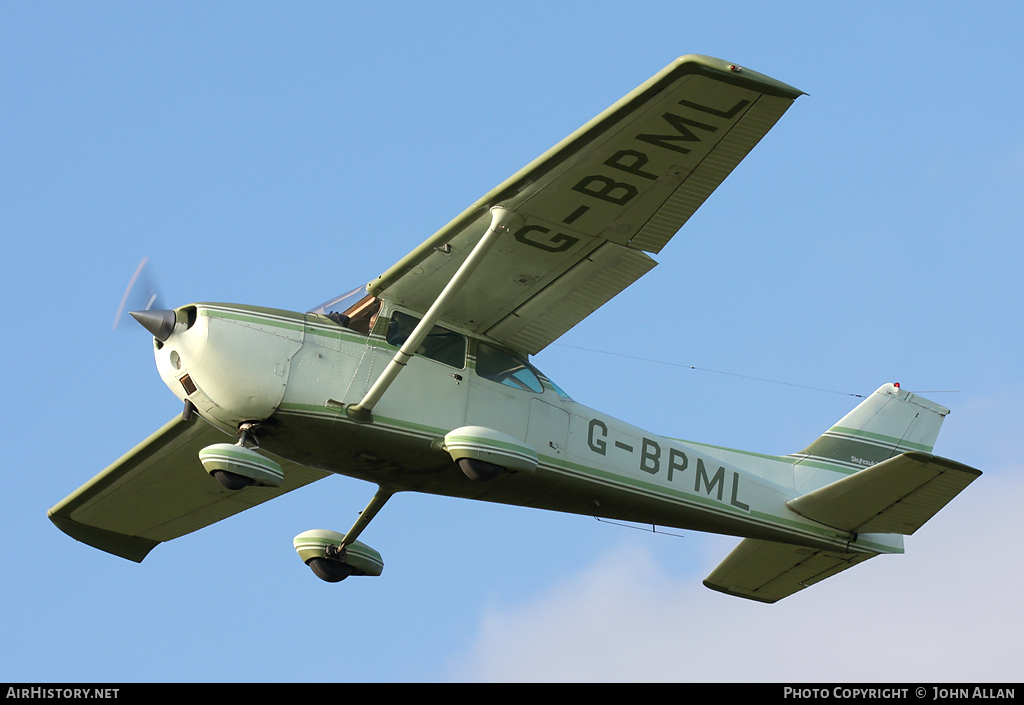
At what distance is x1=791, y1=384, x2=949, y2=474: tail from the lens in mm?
15484

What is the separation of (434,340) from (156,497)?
4.70m

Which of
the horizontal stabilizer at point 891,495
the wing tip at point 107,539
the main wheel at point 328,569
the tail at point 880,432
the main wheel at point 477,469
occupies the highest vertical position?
the tail at point 880,432

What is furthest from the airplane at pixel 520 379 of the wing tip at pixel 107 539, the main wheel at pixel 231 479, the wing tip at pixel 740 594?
the wing tip at pixel 107 539

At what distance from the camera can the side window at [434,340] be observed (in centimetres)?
1227

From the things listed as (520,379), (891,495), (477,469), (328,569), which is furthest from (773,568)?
(328,569)

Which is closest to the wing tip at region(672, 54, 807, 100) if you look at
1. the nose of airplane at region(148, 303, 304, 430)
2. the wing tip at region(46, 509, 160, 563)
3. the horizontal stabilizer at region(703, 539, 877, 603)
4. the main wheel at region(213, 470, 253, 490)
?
→ the nose of airplane at region(148, 303, 304, 430)

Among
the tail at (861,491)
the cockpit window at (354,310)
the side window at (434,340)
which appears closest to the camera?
the cockpit window at (354,310)

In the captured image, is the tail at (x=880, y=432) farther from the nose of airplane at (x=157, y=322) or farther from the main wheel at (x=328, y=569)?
the nose of airplane at (x=157, y=322)

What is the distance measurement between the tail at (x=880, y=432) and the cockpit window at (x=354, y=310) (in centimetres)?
590

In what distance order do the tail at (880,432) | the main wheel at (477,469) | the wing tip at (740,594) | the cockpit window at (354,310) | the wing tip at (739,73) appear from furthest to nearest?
the tail at (880,432), the wing tip at (740,594), the cockpit window at (354,310), the main wheel at (477,469), the wing tip at (739,73)

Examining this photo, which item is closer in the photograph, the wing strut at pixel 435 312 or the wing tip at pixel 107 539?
the wing strut at pixel 435 312

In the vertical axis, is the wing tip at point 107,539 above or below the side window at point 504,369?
below

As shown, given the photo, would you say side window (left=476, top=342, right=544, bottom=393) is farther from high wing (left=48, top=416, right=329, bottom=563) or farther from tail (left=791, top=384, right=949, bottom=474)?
tail (left=791, top=384, right=949, bottom=474)

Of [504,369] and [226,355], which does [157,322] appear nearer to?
[226,355]
